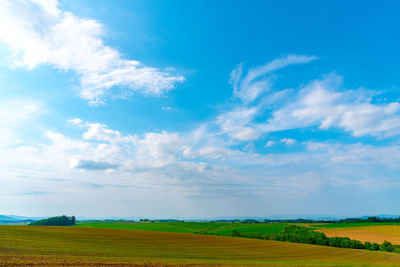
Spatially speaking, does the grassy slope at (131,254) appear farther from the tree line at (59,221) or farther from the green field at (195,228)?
the tree line at (59,221)

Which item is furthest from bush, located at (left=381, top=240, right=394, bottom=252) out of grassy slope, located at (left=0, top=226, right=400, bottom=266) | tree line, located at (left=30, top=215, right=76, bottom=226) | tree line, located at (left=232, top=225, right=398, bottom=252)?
tree line, located at (left=30, top=215, right=76, bottom=226)

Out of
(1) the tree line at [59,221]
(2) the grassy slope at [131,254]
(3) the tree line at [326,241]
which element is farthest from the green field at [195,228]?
(2) the grassy slope at [131,254]

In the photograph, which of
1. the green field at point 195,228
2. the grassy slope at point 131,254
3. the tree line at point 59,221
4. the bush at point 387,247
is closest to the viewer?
the grassy slope at point 131,254

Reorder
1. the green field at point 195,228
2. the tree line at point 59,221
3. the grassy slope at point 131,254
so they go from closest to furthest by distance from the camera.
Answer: the grassy slope at point 131,254
the green field at point 195,228
the tree line at point 59,221

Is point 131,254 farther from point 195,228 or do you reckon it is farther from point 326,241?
point 195,228

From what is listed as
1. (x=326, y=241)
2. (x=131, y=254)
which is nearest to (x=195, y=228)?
(x=326, y=241)

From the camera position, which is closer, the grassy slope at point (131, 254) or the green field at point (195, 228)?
the grassy slope at point (131, 254)

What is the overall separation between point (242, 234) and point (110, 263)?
69707mm

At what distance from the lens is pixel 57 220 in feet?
424

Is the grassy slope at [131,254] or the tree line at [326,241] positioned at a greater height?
the grassy slope at [131,254]

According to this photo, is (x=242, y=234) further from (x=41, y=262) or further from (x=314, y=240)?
(x=41, y=262)

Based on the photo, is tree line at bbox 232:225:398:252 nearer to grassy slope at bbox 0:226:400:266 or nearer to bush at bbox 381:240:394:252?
bush at bbox 381:240:394:252

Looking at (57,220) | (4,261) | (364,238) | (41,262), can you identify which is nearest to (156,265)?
(41,262)

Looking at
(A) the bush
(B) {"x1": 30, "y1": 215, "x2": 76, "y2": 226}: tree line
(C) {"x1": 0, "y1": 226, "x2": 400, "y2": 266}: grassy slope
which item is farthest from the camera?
(B) {"x1": 30, "y1": 215, "x2": 76, "y2": 226}: tree line
